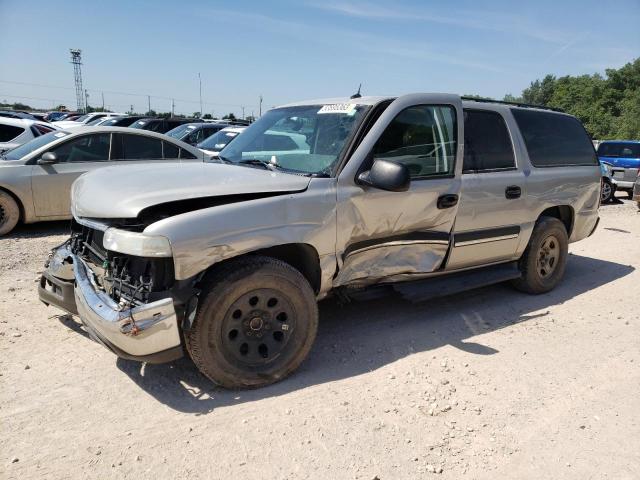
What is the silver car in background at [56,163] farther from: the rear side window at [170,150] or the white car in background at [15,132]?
the white car in background at [15,132]

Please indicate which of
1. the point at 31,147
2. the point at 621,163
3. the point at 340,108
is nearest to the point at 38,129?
the point at 31,147

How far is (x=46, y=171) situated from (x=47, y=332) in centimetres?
412

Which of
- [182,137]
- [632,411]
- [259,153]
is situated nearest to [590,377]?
[632,411]

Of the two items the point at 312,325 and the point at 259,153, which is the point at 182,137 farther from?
the point at 312,325

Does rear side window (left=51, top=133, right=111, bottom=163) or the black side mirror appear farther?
rear side window (left=51, top=133, right=111, bottom=163)

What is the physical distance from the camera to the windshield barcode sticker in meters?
3.90

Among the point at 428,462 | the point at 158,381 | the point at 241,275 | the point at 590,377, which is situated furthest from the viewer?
the point at 590,377

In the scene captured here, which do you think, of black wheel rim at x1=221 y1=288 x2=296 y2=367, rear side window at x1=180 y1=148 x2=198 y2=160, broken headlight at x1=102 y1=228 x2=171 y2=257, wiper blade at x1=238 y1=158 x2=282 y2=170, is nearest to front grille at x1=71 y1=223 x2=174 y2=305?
broken headlight at x1=102 y1=228 x2=171 y2=257

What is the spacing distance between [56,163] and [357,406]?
626 centimetres

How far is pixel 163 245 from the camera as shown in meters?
2.83

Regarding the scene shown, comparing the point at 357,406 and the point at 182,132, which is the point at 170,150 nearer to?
the point at 182,132

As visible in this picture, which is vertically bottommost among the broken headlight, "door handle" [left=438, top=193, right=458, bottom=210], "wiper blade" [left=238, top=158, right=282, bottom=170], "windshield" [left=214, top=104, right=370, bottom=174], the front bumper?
the front bumper

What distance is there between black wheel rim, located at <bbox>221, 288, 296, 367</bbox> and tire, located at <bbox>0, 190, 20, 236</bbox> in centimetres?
561

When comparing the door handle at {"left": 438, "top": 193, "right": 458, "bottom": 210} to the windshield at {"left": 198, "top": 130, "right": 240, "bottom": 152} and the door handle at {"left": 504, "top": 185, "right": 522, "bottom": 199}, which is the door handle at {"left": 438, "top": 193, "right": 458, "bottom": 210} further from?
the windshield at {"left": 198, "top": 130, "right": 240, "bottom": 152}
